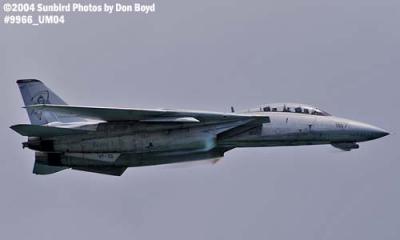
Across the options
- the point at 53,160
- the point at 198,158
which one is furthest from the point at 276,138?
the point at 53,160

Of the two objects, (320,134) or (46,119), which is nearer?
(320,134)

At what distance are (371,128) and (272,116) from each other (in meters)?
3.77

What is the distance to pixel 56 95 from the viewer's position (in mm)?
34719

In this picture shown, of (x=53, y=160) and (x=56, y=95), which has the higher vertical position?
(x=56, y=95)

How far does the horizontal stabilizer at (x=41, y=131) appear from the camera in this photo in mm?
31070

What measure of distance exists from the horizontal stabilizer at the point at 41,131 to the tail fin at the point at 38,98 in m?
2.19

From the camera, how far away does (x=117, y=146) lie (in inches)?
1252

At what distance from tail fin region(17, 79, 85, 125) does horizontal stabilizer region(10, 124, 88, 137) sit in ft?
7.19

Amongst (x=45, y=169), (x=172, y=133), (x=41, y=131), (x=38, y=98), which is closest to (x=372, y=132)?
(x=172, y=133)

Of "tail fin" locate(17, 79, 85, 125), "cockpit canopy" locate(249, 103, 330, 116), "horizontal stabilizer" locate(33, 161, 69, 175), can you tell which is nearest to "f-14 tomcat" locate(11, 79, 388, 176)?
"cockpit canopy" locate(249, 103, 330, 116)

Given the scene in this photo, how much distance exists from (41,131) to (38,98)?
330 centimetres

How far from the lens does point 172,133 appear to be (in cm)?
3156

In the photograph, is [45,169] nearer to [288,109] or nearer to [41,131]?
[41,131]

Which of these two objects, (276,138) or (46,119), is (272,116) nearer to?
(276,138)
